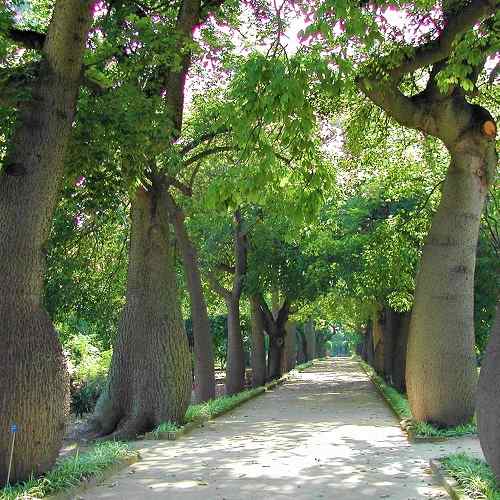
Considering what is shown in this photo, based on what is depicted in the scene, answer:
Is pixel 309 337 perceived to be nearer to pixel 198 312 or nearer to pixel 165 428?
pixel 198 312

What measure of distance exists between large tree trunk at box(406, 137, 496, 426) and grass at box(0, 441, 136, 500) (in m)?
5.04

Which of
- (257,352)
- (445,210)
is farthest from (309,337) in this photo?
(445,210)

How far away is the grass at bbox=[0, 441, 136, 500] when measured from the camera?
20.2 feet

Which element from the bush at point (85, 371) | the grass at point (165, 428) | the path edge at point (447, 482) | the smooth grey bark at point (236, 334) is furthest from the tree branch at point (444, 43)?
the bush at point (85, 371)

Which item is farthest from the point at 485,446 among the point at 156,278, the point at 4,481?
the point at 156,278

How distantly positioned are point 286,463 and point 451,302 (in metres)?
4.26

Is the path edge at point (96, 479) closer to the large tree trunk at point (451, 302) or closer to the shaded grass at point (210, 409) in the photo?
the shaded grass at point (210, 409)

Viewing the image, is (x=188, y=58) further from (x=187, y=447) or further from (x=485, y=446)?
(x=485, y=446)

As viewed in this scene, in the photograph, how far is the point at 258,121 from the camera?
6922 millimetres

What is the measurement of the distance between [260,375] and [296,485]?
65.5 ft

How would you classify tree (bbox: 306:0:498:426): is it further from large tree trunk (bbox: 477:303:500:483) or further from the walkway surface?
large tree trunk (bbox: 477:303:500:483)

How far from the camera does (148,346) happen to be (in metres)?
12.6

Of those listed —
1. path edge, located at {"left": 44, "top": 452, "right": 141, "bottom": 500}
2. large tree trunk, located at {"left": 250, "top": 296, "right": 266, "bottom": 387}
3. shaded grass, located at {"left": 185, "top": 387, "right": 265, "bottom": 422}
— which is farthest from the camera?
large tree trunk, located at {"left": 250, "top": 296, "right": 266, "bottom": 387}

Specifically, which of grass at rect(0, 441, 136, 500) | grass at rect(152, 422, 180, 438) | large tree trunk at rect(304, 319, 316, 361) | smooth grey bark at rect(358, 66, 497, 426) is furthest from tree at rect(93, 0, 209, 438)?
large tree trunk at rect(304, 319, 316, 361)
